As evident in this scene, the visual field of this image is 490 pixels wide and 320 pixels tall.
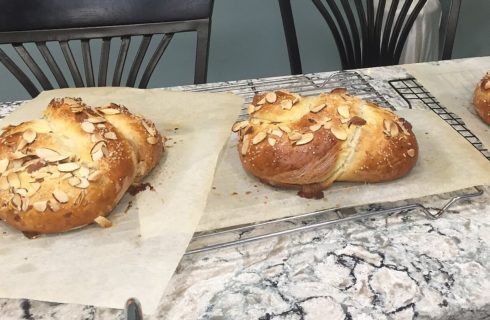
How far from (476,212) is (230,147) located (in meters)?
0.42

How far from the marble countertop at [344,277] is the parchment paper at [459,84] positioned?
0.27 metres

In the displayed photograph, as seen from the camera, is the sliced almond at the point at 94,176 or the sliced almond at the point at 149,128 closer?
the sliced almond at the point at 94,176

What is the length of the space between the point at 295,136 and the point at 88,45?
0.71m

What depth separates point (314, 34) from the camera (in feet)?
7.50

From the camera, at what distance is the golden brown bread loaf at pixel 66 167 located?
31.1 inches

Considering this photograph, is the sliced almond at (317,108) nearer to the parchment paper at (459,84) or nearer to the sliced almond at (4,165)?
the parchment paper at (459,84)

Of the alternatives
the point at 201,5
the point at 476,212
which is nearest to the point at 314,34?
the point at 201,5

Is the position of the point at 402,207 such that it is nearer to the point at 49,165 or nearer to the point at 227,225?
the point at 227,225

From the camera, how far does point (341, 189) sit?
2.94 ft

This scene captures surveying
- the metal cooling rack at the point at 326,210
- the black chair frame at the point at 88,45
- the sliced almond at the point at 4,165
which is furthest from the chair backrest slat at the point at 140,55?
the sliced almond at the point at 4,165

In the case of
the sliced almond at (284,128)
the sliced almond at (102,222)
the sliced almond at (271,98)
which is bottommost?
the sliced almond at (102,222)

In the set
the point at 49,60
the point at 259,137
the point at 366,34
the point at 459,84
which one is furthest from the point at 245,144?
the point at 366,34

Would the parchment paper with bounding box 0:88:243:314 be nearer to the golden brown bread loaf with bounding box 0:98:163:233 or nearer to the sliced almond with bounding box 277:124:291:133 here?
the golden brown bread loaf with bounding box 0:98:163:233

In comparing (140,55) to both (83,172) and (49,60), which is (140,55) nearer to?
(49,60)
